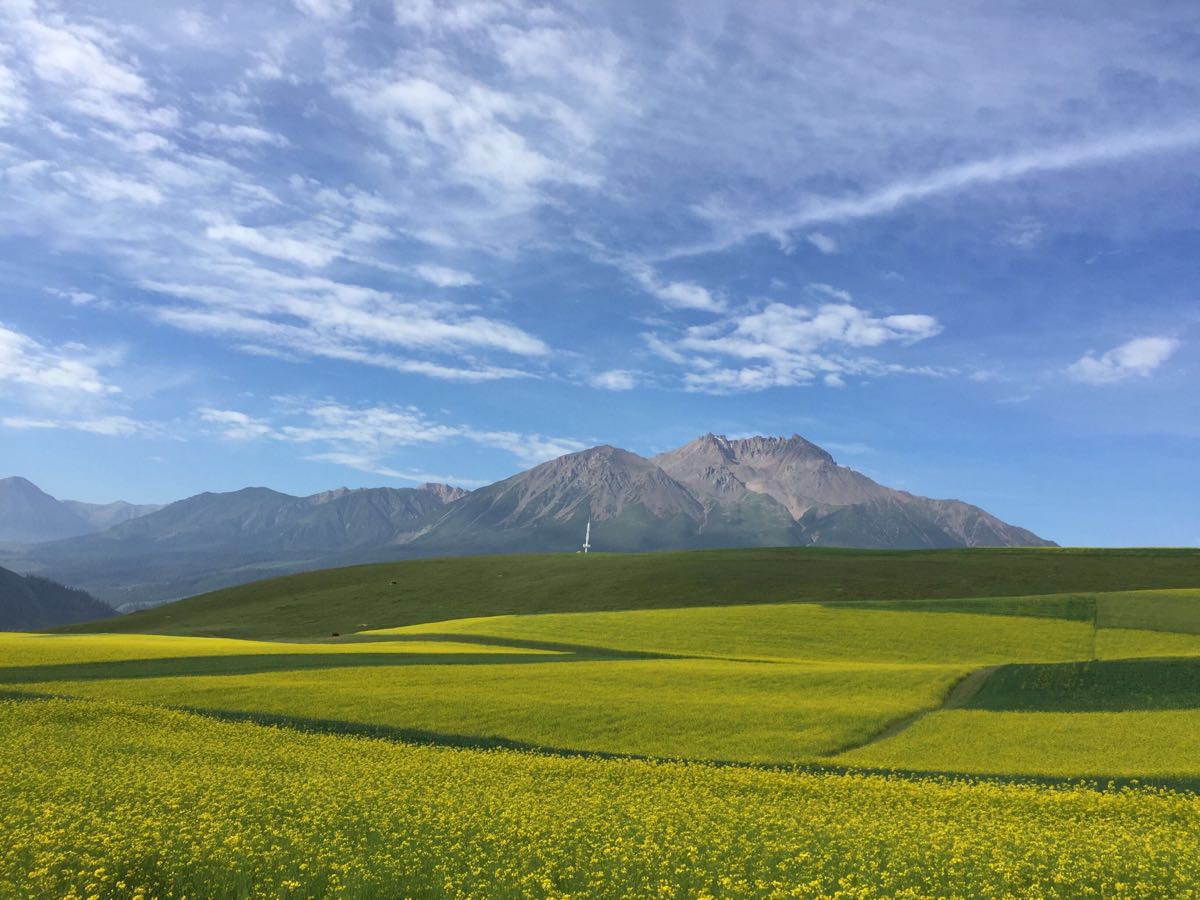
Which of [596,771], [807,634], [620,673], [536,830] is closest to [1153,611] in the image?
[807,634]

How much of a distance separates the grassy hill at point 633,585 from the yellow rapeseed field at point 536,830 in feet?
259

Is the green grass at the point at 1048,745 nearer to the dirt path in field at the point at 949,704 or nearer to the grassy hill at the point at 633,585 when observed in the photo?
the dirt path in field at the point at 949,704

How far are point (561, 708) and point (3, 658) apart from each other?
141 feet

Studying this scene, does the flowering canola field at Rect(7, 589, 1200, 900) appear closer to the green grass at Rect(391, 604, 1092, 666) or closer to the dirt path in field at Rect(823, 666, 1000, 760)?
the dirt path in field at Rect(823, 666, 1000, 760)

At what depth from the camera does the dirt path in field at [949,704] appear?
3596 cm

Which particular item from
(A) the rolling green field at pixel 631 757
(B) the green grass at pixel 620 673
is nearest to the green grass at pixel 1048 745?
(A) the rolling green field at pixel 631 757

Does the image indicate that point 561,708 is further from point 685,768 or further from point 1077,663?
point 1077,663

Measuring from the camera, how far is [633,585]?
407 feet

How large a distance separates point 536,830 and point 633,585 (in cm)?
10664

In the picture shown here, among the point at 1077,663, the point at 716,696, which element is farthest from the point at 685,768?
the point at 1077,663

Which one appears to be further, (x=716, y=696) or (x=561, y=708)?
(x=716, y=696)

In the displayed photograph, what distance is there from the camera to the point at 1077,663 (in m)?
56.8

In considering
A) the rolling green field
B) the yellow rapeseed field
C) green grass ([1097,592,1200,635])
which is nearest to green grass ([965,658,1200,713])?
the rolling green field

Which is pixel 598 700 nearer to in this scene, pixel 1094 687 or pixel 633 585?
pixel 1094 687
